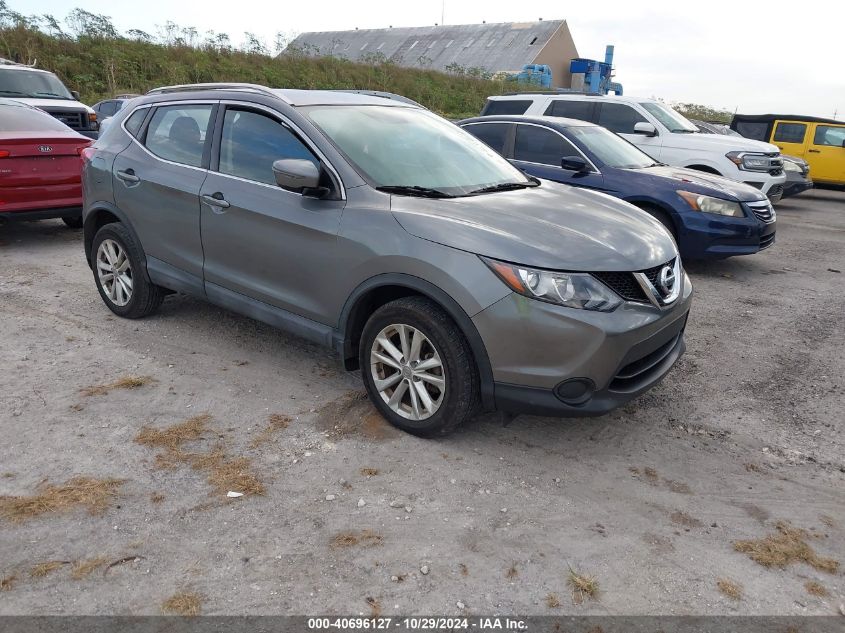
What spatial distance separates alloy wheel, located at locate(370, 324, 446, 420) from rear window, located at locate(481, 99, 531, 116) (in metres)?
7.94

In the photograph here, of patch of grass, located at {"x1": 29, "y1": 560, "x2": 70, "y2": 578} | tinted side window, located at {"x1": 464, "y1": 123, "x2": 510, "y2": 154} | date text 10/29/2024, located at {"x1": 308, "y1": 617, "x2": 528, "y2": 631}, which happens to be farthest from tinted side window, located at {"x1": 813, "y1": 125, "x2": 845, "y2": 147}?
patch of grass, located at {"x1": 29, "y1": 560, "x2": 70, "y2": 578}

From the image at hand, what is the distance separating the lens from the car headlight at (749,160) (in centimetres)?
1015

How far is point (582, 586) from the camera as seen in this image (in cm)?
258

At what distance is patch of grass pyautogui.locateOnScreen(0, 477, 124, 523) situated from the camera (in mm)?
2955

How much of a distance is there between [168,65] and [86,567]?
25.3 metres

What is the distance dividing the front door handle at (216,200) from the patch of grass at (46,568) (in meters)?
2.33

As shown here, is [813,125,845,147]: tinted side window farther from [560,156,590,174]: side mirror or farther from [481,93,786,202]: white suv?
[560,156,590,174]: side mirror

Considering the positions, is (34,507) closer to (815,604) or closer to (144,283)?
(144,283)

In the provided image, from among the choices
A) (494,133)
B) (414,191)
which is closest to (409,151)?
(414,191)

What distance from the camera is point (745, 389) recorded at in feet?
14.6

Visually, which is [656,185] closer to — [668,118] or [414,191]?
[668,118]

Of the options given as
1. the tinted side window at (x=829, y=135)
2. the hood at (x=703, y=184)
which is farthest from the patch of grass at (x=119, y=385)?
the tinted side window at (x=829, y=135)

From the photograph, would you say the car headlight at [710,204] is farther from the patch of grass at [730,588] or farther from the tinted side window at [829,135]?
the tinted side window at [829,135]

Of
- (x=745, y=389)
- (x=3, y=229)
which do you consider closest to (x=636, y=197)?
(x=745, y=389)
